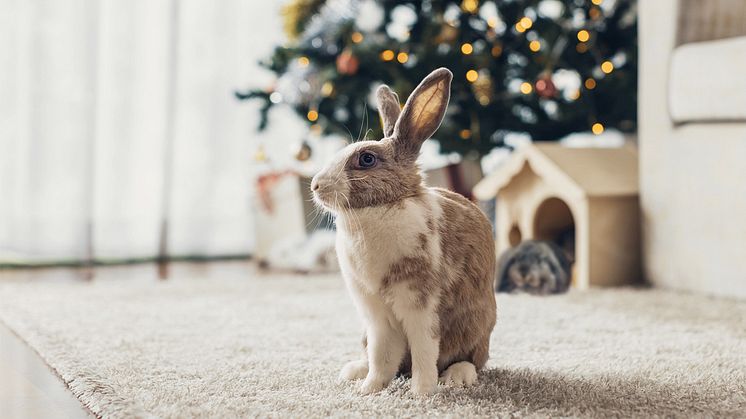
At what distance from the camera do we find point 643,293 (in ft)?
5.93

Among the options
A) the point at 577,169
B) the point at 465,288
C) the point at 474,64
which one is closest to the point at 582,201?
the point at 577,169

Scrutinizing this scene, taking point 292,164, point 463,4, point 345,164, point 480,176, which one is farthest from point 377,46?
point 345,164

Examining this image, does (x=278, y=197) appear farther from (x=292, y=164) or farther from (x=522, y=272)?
(x=522, y=272)

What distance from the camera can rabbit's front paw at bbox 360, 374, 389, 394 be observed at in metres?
0.97

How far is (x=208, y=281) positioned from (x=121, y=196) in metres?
0.81

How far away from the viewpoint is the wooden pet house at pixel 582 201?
6.32ft

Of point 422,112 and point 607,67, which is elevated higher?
point 607,67

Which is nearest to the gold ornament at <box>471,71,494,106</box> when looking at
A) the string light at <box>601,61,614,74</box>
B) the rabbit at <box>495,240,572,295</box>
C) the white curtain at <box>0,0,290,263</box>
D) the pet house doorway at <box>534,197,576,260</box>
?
the string light at <box>601,61,614,74</box>

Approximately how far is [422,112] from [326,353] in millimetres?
437

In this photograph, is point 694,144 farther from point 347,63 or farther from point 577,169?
point 347,63

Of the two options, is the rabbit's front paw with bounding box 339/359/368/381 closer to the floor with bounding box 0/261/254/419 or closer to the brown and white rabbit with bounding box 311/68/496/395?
the brown and white rabbit with bounding box 311/68/496/395

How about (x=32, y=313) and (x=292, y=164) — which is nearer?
(x=32, y=313)

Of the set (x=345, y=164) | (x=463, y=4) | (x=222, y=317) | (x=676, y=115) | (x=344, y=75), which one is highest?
(x=463, y=4)

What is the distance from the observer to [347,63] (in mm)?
2410
